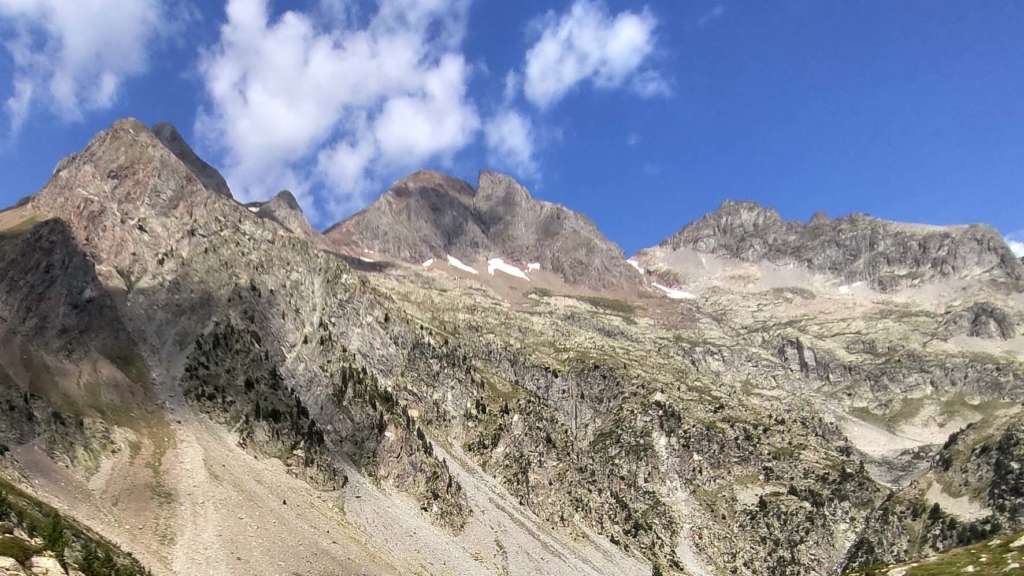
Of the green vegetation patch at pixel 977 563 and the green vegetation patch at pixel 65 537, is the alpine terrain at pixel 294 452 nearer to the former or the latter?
the green vegetation patch at pixel 977 563

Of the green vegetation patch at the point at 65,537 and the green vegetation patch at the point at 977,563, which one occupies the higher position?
the green vegetation patch at the point at 977,563

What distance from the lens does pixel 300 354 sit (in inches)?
5271

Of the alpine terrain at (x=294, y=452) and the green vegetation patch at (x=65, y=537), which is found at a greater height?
the alpine terrain at (x=294, y=452)

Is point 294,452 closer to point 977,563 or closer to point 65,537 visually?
point 65,537

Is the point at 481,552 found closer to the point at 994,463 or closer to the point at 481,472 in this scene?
the point at 481,472

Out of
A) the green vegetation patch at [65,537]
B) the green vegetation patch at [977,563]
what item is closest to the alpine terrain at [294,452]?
the green vegetation patch at [977,563]

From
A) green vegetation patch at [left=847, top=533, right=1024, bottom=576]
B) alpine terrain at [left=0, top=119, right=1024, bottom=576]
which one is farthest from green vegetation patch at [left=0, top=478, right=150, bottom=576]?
green vegetation patch at [left=847, top=533, right=1024, bottom=576]

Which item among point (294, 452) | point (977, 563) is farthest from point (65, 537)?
point (977, 563)

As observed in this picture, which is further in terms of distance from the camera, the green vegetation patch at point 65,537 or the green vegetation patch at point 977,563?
the green vegetation patch at point 65,537

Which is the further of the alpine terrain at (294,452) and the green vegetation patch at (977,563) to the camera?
the alpine terrain at (294,452)

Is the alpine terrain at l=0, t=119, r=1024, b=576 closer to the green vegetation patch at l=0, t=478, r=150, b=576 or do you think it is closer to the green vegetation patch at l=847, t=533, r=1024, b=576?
the green vegetation patch at l=847, t=533, r=1024, b=576

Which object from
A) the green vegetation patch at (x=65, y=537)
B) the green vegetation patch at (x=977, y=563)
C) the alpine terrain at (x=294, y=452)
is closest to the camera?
the green vegetation patch at (x=977, y=563)

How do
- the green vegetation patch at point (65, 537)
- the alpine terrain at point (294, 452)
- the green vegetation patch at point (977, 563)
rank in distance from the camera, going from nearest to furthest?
1. the green vegetation patch at point (977, 563)
2. the green vegetation patch at point (65, 537)
3. the alpine terrain at point (294, 452)

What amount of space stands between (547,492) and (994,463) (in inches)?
4072
